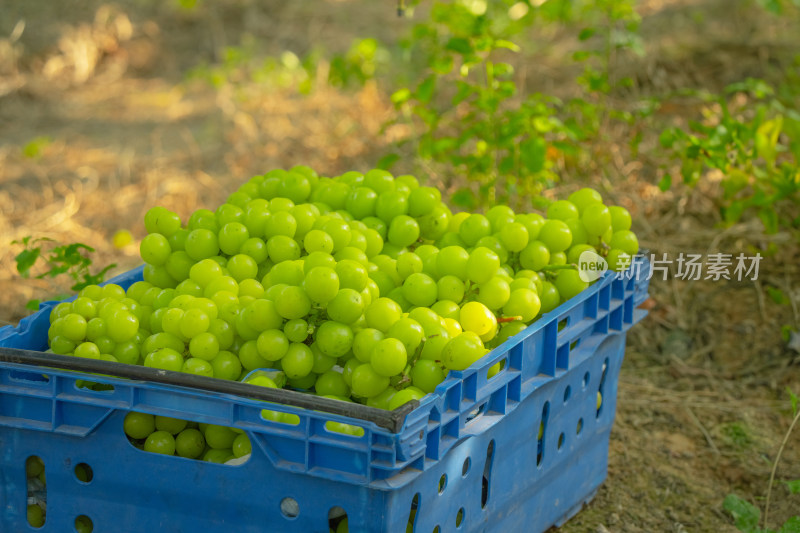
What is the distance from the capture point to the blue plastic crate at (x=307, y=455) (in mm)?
1526

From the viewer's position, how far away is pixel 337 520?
1636mm

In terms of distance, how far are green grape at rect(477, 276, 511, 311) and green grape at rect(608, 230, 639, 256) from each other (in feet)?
1.37

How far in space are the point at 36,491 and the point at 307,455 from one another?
0.67 metres

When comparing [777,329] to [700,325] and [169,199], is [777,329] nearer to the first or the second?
[700,325]

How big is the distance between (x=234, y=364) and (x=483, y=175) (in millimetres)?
1919

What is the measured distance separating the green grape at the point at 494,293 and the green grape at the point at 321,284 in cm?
37

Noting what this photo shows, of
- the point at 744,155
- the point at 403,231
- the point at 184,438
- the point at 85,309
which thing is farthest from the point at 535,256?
the point at 744,155

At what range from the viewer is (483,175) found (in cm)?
349

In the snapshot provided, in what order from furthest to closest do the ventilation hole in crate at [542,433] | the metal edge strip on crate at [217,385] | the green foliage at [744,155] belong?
the green foliage at [744,155] → the ventilation hole in crate at [542,433] → the metal edge strip on crate at [217,385]

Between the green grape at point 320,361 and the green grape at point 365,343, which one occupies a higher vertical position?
the green grape at point 365,343

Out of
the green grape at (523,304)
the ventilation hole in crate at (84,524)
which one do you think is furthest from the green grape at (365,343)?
the ventilation hole in crate at (84,524)

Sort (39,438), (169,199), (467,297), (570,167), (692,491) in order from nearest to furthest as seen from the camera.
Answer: (39,438)
(467,297)
(692,491)
(570,167)
(169,199)

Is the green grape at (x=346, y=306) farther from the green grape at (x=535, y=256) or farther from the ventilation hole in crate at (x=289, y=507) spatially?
the green grape at (x=535, y=256)

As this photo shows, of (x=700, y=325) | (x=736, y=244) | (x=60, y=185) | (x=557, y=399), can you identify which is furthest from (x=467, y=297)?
(x=60, y=185)
